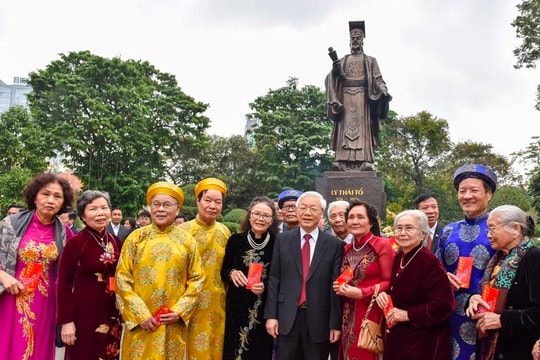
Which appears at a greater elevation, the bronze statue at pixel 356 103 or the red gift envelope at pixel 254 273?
the bronze statue at pixel 356 103

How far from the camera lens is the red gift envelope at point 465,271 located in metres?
3.27

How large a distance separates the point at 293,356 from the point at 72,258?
1.80 meters

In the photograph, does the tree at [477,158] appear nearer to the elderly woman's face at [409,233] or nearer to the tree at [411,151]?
the tree at [411,151]

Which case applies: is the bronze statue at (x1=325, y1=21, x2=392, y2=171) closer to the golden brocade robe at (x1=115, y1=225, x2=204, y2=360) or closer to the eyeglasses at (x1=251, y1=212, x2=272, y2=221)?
the eyeglasses at (x1=251, y1=212, x2=272, y2=221)

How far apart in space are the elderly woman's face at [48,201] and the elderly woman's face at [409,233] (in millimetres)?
2647

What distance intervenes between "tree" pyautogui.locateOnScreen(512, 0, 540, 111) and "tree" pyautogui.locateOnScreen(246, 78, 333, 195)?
9874mm

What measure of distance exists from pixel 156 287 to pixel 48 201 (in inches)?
44.7

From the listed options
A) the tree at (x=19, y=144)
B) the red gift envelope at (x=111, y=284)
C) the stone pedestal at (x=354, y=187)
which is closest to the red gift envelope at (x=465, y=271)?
the red gift envelope at (x=111, y=284)

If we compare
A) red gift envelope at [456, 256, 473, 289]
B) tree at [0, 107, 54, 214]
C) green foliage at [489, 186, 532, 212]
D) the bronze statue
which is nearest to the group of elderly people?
red gift envelope at [456, 256, 473, 289]

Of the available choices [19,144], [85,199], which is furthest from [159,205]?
[19,144]

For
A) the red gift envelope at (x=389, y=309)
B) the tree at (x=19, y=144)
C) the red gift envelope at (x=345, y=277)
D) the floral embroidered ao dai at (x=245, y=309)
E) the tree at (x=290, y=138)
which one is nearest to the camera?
the red gift envelope at (x=389, y=309)

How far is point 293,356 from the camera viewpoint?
362cm

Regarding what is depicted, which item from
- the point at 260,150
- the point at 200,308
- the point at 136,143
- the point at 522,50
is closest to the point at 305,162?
the point at 260,150

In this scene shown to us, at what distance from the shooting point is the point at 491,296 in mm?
3016
